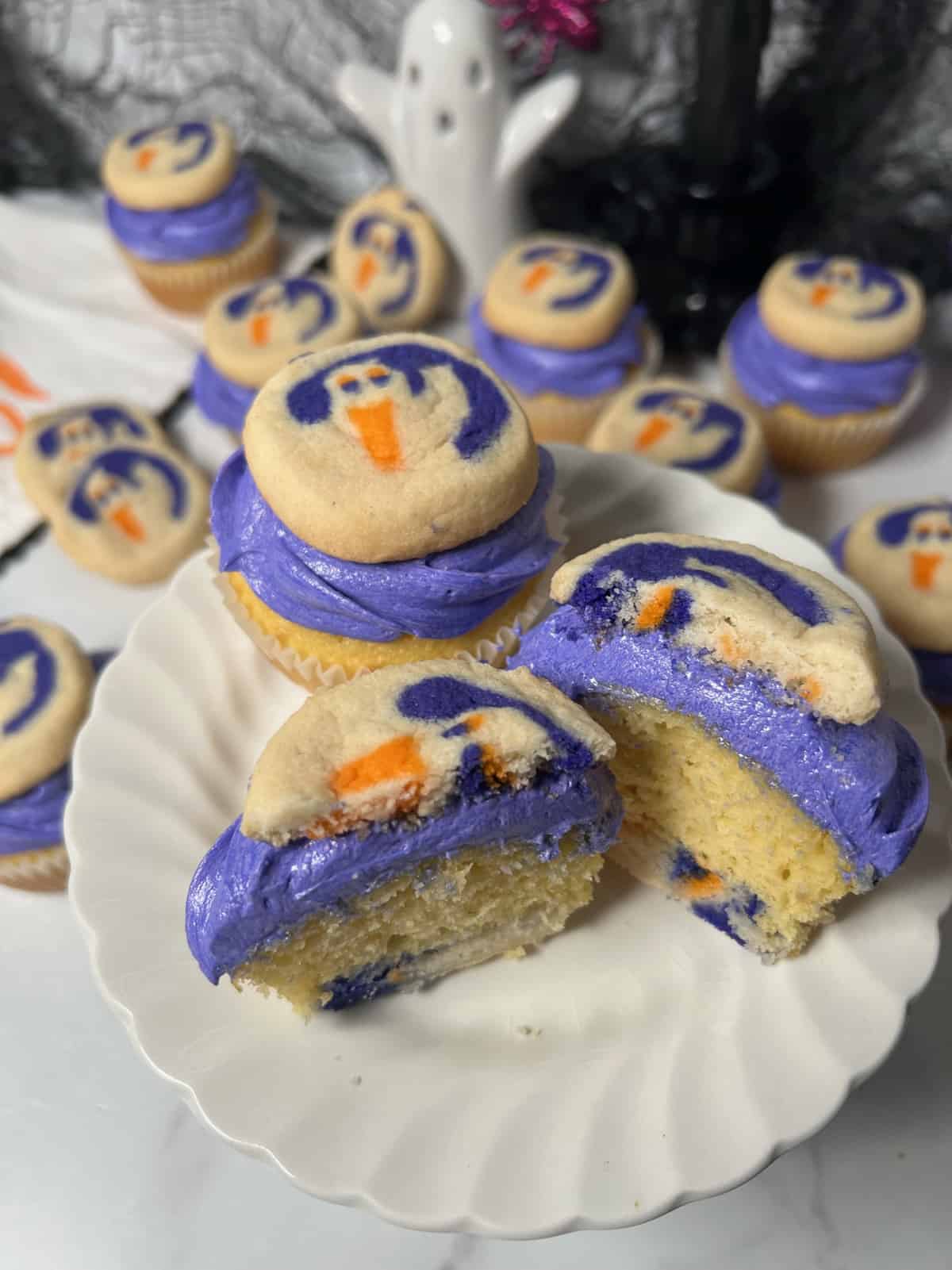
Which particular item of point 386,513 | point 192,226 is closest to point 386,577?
point 386,513

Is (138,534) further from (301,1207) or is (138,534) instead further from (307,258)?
(301,1207)

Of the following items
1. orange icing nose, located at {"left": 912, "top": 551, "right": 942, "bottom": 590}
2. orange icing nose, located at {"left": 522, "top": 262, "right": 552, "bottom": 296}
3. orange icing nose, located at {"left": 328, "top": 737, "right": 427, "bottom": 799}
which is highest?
orange icing nose, located at {"left": 328, "top": 737, "right": 427, "bottom": 799}

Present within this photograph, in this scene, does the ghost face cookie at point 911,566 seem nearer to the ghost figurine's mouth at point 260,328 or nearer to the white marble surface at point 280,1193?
the white marble surface at point 280,1193

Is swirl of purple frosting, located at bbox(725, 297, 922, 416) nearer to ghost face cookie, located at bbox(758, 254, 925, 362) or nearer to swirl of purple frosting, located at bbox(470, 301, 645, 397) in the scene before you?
ghost face cookie, located at bbox(758, 254, 925, 362)

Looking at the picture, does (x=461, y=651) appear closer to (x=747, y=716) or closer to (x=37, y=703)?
(x=747, y=716)

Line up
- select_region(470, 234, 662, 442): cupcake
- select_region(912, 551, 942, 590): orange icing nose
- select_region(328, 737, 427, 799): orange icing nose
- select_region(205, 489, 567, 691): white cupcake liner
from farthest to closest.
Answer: select_region(470, 234, 662, 442): cupcake
select_region(912, 551, 942, 590): orange icing nose
select_region(205, 489, 567, 691): white cupcake liner
select_region(328, 737, 427, 799): orange icing nose

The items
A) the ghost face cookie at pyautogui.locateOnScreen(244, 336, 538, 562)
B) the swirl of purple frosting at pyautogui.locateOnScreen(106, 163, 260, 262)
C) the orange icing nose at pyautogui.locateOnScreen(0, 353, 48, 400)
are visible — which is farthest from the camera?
the orange icing nose at pyautogui.locateOnScreen(0, 353, 48, 400)

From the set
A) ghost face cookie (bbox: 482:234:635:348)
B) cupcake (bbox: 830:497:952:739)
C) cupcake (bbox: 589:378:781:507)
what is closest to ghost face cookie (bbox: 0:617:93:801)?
cupcake (bbox: 589:378:781:507)

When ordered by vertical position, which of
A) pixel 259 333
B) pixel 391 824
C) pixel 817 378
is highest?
pixel 391 824
